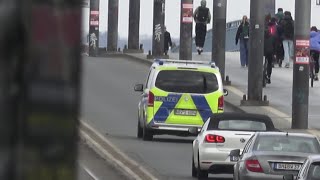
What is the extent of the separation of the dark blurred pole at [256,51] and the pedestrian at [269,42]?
457 centimetres

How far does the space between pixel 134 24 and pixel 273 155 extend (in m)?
39.3

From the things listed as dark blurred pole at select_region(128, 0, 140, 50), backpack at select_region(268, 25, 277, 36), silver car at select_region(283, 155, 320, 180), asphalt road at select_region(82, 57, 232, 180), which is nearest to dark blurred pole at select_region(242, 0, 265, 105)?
asphalt road at select_region(82, 57, 232, 180)

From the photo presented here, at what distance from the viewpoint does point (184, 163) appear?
24562 mm

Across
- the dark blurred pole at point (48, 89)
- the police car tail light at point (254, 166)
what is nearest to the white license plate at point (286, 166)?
the police car tail light at point (254, 166)

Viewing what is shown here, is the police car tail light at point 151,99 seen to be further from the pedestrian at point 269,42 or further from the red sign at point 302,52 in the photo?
the pedestrian at point 269,42

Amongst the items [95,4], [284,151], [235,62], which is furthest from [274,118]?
[95,4]

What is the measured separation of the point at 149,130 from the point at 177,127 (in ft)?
2.29

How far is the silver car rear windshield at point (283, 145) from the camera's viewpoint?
61.1ft

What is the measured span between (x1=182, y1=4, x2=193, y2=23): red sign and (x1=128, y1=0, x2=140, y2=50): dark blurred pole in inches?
489

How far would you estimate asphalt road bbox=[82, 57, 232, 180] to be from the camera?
78.8ft

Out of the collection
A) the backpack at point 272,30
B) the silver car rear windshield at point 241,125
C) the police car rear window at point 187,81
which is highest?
the backpack at point 272,30

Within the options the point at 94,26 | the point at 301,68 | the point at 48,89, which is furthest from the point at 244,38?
the point at 48,89

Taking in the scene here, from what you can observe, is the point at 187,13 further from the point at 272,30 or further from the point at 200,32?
the point at 200,32

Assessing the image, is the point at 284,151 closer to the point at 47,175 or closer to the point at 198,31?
the point at 47,175
